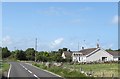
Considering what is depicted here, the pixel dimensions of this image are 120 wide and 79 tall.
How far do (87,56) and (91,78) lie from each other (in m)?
74.2

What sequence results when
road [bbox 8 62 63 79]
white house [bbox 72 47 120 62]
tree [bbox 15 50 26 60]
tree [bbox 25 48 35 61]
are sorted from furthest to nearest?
tree [bbox 25 48 35 61], tree [bbox 15 50 26 60], white house [bbox 72 47 120 62], road [bbox 8 62 63 79]

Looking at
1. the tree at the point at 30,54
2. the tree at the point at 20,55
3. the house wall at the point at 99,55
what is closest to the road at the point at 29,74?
the house wall at the point at 99,55

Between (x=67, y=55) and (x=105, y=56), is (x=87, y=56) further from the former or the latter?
(x=67, y=55)

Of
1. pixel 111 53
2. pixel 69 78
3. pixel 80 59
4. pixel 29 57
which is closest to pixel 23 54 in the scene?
pixel 29 57

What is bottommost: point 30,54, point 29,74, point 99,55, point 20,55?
point 29,74

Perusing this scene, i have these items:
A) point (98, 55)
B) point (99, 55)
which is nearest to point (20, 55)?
point (98, 55)

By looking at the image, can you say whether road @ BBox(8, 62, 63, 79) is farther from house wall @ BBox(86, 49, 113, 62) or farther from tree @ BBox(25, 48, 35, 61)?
tree @ BBox(25, 48, 35, 61)

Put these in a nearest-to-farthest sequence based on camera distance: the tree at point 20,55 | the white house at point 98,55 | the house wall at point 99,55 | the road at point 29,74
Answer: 1. the road at point 29,74
2. the house wall at point 99,55
3. the white house at point 98,55
4. the tree at point 20,55

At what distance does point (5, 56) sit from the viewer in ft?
506

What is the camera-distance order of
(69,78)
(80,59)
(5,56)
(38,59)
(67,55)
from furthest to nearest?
(5,56), (67,55), (38,59), (80,59), (69,78)

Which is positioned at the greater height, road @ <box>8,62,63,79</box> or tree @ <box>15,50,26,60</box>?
tree @ <box>15,50,26,60</box>

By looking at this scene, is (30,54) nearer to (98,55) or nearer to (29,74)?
(98,55)

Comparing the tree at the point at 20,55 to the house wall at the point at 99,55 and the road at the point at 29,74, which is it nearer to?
the house wall at the point at 99,55

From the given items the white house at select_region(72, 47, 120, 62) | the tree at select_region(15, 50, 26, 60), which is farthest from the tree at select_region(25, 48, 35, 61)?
the white house at select_region(72, 47, 120, 62)
